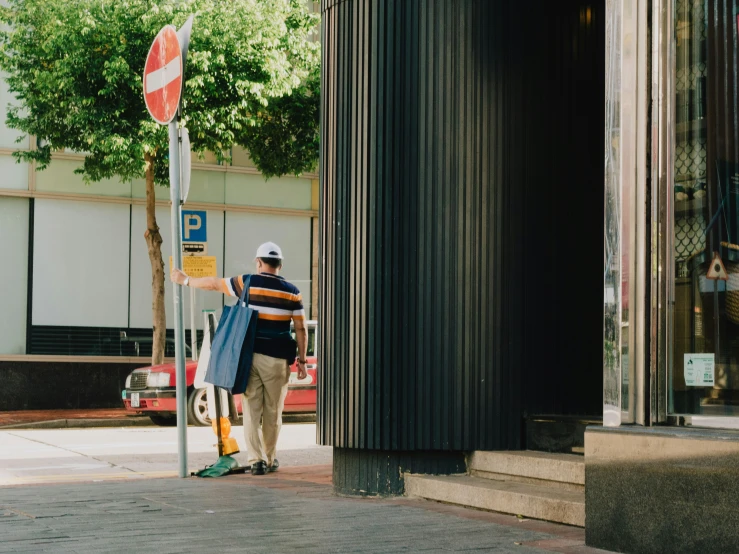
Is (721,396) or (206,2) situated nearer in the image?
(721,396)

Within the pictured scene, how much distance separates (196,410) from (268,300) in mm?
7609

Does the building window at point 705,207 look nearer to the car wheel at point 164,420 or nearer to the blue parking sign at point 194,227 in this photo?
the blue parking sign at point 194,227

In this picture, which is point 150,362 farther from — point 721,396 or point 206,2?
point 721,396

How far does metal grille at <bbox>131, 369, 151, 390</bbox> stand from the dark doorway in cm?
1025

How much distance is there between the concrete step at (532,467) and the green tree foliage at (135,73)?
42.8ft

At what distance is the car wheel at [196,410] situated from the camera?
15688mm

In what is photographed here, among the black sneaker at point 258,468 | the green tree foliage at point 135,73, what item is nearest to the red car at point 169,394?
the green tree foliage at point 135,73

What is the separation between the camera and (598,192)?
23.8 ft

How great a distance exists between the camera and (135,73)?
1859 cm

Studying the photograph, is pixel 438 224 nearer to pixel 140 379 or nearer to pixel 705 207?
pixel 705 207

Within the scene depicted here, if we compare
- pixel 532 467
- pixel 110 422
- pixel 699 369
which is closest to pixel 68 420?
pixel 110 422

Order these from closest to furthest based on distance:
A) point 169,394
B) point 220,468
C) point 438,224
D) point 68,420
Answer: point 438,224
point 220,468
point 169,394
point 68,420

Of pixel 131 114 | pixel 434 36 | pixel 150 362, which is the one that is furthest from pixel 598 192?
pixel 150 362

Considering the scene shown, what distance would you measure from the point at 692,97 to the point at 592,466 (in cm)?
183
